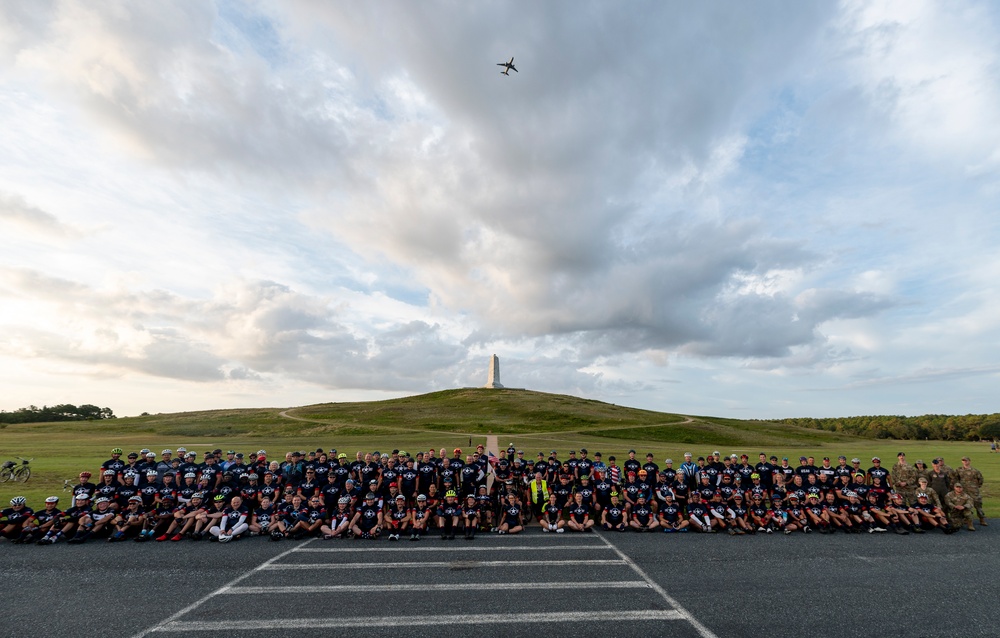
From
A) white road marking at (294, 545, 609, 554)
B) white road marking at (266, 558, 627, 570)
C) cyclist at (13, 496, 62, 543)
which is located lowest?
white road marking at (294, 545, 609, 554)

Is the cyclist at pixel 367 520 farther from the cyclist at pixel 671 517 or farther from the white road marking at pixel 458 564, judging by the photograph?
the cyclist at pixel 671 517

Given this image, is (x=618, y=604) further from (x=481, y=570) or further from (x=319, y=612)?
(x=319, y=612)

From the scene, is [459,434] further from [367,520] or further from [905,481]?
[905,481]

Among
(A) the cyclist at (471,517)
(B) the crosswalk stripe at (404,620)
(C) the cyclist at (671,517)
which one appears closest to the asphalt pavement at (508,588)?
(B) the crosswalk stripe at (404,620)

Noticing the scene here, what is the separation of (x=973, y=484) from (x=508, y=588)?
2026cm

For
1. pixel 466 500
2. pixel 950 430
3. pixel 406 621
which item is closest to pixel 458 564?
pixel 406 621

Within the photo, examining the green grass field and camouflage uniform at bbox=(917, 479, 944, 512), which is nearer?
camouflage uniform at bbox=(917, 479, 944, 512)

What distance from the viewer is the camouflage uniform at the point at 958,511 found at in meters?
18.2

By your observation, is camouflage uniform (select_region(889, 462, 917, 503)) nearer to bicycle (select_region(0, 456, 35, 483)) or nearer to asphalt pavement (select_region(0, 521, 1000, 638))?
asphalt pavement (select_region(0, 521, 1000, 638))

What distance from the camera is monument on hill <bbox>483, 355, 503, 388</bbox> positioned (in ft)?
434

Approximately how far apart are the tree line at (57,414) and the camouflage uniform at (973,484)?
14576cm

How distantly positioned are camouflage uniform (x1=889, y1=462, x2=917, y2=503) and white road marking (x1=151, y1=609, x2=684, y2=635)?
637 inches

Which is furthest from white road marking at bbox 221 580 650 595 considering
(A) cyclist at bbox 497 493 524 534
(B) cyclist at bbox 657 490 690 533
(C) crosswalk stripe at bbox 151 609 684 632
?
(B) cyclist at bbox 657 490 690 533

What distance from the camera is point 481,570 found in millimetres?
13016
